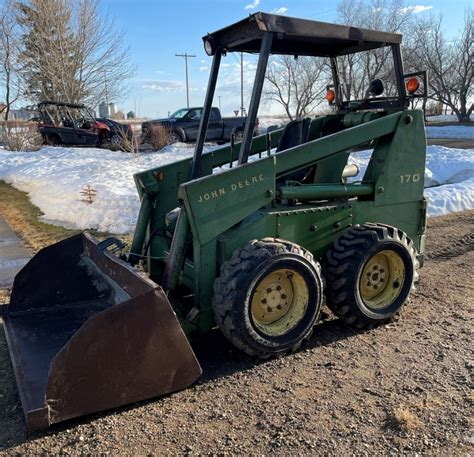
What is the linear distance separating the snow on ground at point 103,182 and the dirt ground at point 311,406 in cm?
462

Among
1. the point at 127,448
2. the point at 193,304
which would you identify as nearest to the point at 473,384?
the point at 193,304

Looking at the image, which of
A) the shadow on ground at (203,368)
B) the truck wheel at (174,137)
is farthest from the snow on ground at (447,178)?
the truck wheel at (174,137)

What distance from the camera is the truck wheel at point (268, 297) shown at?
3502 millimetres

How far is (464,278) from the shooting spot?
548 cm

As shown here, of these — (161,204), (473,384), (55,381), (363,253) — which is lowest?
(473,384)

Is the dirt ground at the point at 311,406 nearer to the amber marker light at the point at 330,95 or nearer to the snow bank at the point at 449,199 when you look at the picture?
the amber marker light at the point at 330,95

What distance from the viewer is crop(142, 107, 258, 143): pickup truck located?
19688mm

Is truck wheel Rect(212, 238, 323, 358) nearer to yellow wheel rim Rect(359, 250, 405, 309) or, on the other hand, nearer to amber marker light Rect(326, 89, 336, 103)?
yellow wheel rim Rect(359, 250, 405, 309)

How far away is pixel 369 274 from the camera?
423 cm

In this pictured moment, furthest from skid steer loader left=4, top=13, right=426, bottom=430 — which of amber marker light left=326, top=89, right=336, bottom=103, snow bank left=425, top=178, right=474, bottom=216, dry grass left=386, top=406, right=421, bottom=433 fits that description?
snow bank left=425, top=178, right=474, bottom=216

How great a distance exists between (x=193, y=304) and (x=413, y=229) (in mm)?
2167

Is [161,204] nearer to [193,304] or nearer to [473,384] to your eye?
[193,304]

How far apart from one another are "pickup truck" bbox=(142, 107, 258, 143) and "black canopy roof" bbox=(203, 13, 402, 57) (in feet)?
47.9

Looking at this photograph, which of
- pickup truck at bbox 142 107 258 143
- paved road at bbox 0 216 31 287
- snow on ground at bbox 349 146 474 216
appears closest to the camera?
paved road at bbox 0 216 31 287
